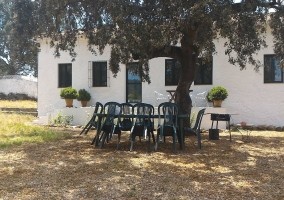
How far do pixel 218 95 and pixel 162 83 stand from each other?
2.67 meters

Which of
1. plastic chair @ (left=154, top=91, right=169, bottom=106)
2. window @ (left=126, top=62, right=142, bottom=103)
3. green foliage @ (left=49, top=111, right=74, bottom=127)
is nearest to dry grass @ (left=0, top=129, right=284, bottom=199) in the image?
green foliage @ (left=49, top=111, right=74, bottom=127)

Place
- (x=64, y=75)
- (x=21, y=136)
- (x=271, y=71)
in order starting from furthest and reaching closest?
(x=64, y=75)
(x=271, y=71)
(x=21, y=136)

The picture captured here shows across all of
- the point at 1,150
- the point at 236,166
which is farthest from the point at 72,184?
the point at 1,150

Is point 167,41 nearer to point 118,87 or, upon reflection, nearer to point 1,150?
point 1,150

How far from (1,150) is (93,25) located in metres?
3.96

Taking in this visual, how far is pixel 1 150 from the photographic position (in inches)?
292

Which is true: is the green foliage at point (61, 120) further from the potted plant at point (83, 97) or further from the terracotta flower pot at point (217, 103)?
the terracotta flower pot at point (217, 103)

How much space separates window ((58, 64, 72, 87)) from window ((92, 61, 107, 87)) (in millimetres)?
1294

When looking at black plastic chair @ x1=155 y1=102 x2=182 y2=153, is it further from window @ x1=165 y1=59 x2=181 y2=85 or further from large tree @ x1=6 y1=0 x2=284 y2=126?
window @ x1=165 y1=59 x2=181 y2=85

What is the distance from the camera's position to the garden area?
4.39m

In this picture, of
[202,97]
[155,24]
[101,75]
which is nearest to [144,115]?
[155,24]

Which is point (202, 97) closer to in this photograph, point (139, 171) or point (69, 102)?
point (69, 102)

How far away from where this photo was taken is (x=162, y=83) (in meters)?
14.2

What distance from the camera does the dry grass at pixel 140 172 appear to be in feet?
14.4
